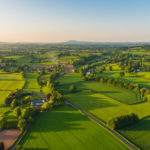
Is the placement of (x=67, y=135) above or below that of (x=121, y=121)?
below

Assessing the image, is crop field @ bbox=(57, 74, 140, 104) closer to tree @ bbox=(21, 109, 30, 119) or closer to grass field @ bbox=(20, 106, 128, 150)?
grass field @ bbox=(20, 106, 128, 150)

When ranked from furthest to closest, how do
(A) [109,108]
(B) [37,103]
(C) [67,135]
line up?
(B) [37,103] → (A) [109,108] → (C) [67,135]

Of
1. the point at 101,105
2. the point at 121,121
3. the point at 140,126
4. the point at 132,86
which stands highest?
the point at 132,86

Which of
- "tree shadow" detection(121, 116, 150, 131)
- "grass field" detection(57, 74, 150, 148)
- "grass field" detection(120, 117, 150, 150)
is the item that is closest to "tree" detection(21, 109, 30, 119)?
"grass field" detection(57, 74, 150, 148)

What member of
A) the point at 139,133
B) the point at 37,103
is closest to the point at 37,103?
the point at 37,103

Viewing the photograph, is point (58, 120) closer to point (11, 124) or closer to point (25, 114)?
point (25, 114)

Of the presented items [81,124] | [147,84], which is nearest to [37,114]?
[81,124]

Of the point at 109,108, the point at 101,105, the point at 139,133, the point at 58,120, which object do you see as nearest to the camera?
the point at 139,133

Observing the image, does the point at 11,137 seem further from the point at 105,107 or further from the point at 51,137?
the point at 105,107
